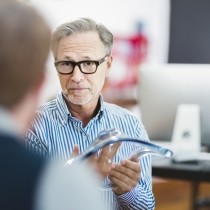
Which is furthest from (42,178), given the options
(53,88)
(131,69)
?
(131,69)

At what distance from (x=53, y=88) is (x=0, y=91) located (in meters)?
3.36

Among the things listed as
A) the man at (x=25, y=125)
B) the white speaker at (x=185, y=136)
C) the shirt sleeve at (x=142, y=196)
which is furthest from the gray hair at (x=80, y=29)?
the white speaker at (x=185, y=136)

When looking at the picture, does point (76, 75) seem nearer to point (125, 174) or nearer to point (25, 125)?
point (125, 174)

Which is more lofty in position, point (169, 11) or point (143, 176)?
point (169, 11)

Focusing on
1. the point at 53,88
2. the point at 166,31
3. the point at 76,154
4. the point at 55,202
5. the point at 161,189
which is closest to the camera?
the point at 55,202

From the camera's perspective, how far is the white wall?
4156 millimetres

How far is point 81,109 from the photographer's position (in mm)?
1711

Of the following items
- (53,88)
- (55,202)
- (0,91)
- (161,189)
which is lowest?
(161,189)

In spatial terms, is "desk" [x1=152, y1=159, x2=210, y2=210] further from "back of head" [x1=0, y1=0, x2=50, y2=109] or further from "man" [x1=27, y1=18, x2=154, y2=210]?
"back of head" [x1=0, y1=0, x2=50, y2=109]

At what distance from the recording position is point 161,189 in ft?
15.9

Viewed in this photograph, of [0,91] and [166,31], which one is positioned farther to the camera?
[166,31]

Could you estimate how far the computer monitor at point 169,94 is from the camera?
2545 mm

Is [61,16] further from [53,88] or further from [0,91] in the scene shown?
[0,91]

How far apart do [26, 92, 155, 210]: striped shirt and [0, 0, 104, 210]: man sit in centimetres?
89
